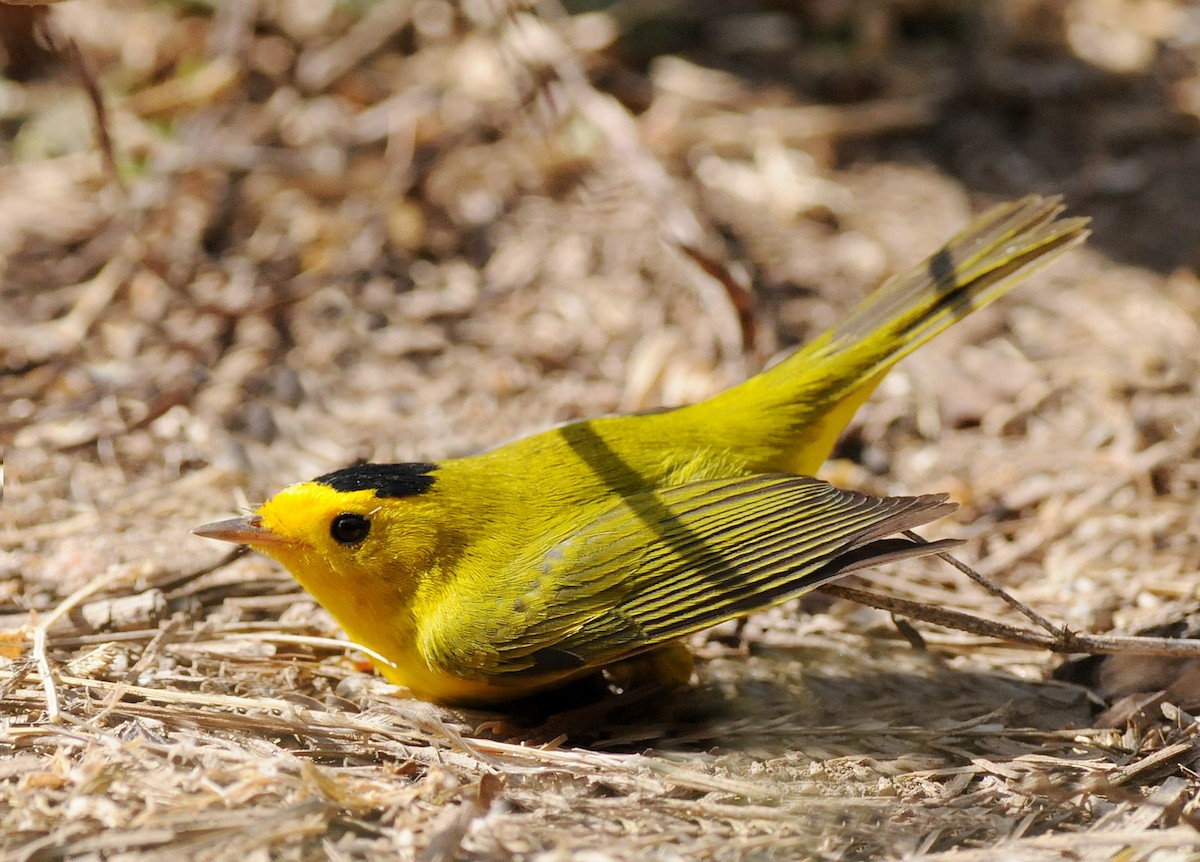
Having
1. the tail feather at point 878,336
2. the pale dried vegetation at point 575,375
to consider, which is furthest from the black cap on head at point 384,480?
the tail feather at point 878,336

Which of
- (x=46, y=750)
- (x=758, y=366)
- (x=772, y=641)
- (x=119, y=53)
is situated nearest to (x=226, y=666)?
(x=46, y=750)

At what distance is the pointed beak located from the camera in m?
3.00

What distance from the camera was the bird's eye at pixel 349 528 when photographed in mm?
3027

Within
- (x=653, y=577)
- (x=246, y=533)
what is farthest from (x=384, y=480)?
(x=653, y=577)

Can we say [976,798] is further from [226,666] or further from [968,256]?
[226,666]

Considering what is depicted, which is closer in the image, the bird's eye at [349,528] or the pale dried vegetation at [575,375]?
the pale dried vegetation at [575,375]

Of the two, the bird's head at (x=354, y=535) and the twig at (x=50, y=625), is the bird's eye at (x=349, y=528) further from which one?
the twig at (x=50, y=625)

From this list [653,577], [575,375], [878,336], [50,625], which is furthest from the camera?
[575,375]

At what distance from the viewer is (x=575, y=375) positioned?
4844 millimetres

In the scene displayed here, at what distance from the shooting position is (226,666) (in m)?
3.15

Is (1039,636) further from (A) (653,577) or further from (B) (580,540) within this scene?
(B) (580,540)

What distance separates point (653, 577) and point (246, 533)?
1.04 metres

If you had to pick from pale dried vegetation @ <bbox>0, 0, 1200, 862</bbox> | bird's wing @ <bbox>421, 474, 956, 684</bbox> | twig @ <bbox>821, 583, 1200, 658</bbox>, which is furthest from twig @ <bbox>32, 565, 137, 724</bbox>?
twig @ <bbox>821, 583, 1200, 658</bbox>

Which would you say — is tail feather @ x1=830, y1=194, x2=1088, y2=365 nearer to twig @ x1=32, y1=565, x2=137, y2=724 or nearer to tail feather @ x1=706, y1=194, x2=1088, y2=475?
tail feather @ x1=706, y1=194, x2=1088, y2=475
